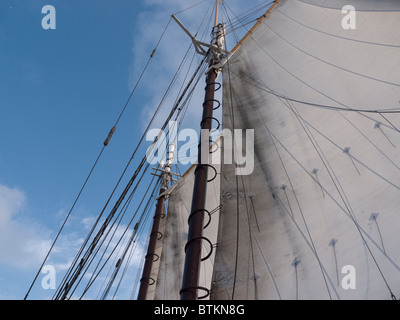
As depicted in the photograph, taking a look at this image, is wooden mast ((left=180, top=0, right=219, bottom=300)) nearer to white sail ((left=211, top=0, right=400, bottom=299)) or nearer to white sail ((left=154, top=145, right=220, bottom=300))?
white sail ((left=211, top=0, right=400, bottom=299))

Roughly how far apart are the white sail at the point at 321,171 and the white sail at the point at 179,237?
489 cm

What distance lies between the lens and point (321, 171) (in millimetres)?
6359

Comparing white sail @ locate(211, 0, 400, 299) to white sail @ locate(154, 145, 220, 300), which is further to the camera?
white sail @ locate(154, 145, 220, 300)

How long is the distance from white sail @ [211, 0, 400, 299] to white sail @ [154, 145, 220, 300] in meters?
4.89

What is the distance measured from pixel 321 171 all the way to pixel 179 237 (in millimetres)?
10415

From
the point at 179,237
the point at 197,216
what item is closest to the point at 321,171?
the point at 197,216

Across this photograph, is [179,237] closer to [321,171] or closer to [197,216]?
[321,171]

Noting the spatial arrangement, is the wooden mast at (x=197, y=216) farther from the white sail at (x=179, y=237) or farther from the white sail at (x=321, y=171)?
the white sail at (x=179, y=237)

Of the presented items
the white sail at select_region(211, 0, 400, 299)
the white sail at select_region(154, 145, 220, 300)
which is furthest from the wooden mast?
the white sail at select_region(154, 145, 220, 300)

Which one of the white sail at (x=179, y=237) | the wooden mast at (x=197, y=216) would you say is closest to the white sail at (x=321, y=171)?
the wooden mast at (x=197, y=216)

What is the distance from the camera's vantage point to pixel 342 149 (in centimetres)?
632

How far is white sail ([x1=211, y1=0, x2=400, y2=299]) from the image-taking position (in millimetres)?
4918

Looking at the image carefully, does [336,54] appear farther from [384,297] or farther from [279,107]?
[384,297]
